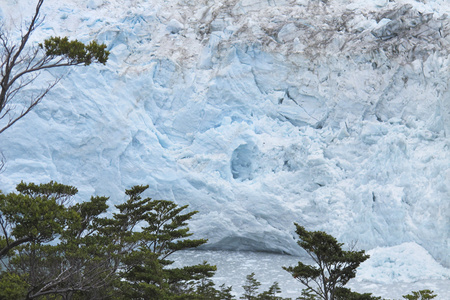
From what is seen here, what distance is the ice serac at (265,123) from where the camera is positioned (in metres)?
18.4

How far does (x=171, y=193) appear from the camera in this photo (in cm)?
1995

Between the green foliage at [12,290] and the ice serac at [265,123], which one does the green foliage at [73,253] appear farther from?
the ice serac at [265,123]

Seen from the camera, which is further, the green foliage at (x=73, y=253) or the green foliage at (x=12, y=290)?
the green foliage at (x=73, y=253)

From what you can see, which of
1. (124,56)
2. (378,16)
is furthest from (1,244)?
(378,16)

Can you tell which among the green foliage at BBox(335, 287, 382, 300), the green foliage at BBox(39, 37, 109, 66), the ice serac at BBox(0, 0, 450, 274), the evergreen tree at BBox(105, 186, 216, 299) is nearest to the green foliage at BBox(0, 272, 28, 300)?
the green foliage at BBox(39, 37, 109, 66)

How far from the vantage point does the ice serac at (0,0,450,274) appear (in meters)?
18.4

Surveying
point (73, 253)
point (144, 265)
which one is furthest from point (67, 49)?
point (144, 265)

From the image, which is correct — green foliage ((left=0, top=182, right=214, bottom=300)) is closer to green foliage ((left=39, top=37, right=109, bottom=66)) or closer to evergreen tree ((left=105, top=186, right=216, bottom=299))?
evergreen tree ((left=105, top=186, right=216, bottom=299))

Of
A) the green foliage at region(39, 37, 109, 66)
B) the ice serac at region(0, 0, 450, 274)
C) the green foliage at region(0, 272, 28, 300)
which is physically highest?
the ice serac at region(0, 0, 450, 274)

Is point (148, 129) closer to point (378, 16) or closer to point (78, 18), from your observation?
point (78, 18)

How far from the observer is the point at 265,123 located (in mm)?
21406

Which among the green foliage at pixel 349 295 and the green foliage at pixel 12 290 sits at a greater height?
the green foliage at pixel 349 295

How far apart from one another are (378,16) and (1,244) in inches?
906

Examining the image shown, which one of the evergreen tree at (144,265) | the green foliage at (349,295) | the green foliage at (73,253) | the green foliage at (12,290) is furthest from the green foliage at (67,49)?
the green foliage at (349,295)
